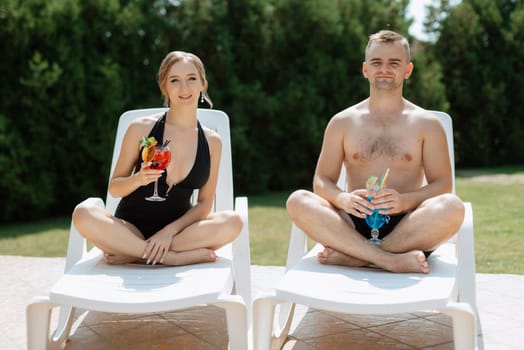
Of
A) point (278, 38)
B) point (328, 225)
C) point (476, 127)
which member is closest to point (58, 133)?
point (278, 38)

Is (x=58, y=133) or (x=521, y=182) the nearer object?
(x=58, y=133)

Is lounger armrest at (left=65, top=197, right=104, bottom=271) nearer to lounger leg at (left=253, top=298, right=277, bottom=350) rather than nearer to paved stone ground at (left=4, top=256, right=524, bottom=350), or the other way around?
paved stone ground at (left=4, top=256, right=524, bottom=350)

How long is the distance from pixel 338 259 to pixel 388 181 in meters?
0.68

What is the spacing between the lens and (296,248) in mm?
3961

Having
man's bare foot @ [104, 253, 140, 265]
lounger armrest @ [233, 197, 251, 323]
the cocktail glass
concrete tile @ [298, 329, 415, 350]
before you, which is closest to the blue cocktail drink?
the cocktail glass

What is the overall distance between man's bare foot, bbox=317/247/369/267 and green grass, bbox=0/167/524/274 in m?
2.65

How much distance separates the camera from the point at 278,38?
10.5 metres

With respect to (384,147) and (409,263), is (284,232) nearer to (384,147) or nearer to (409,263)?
(384,147)

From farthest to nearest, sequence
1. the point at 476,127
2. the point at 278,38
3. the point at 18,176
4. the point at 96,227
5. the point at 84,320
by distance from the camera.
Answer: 1. the point at 476,127
2. the point at 278,38
3. the point at 18,176
4. the point at 84,320
5. the point at 96,227

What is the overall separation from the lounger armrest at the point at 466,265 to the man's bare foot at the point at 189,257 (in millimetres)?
1327

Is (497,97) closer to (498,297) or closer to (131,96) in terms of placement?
(131,96)

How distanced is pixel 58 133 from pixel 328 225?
5.95 metres

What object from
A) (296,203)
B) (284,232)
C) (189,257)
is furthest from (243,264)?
(284,232)

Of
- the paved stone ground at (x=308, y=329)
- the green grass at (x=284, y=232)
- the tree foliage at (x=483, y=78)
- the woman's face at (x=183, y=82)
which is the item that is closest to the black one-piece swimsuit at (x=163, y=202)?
the woman's face at (x=183, y=82)
